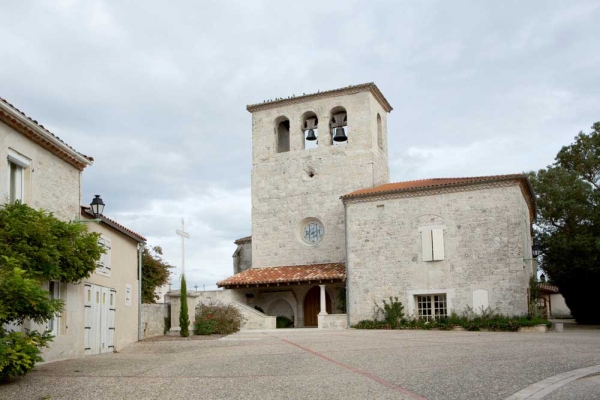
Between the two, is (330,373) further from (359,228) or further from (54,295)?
(359,228)

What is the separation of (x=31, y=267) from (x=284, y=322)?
19.4m

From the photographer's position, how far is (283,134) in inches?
1341

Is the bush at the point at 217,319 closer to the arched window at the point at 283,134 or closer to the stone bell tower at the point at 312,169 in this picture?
the stone bell tower at the point at 312,169

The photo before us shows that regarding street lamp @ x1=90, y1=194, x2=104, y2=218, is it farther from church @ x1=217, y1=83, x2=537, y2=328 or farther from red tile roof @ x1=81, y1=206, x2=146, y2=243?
church @ x1=217, y1=83, x2=537, y2=328

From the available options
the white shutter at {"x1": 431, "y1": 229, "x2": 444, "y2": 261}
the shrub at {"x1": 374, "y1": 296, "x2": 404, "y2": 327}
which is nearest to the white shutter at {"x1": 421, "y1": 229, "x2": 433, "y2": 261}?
the white shutter at {"x1": 431, "y1": 229, "x2": 444, "y2": 261}

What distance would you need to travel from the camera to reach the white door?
15826 millimetres

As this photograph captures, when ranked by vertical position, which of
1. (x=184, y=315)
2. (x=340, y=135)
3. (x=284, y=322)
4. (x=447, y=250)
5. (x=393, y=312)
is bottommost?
(x=284, y=322)

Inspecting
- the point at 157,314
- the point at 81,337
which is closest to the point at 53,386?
the point at 81,337

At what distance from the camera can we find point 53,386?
960 cm

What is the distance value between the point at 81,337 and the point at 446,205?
15042 mm

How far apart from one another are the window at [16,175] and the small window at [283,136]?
20.8m

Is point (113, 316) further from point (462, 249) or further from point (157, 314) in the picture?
point (462, 249)

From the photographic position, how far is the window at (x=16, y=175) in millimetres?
12500

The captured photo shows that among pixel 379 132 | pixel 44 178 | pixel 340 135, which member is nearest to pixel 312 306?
pixel 340 135
